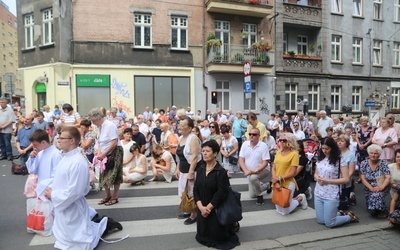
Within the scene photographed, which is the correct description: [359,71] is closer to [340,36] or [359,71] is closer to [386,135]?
[340,36]

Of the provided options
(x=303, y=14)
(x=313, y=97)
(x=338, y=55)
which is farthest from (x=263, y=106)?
(x=338, y=55)

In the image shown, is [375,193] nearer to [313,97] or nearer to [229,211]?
[229,211]

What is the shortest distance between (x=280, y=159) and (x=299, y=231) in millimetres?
1353

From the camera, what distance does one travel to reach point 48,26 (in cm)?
1862

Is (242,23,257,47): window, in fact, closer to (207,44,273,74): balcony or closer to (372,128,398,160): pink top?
(207,44,273,74): balcony

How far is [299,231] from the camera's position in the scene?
482cm

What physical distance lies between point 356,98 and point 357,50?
3.96 metres

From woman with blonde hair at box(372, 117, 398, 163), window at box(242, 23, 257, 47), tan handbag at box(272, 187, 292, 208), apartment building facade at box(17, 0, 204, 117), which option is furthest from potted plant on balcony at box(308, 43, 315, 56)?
tan handbag at box(272, 187, 292, 208)

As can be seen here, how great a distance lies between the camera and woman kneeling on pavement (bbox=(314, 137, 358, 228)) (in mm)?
4910

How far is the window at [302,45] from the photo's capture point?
23.4m

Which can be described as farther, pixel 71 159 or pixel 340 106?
pixel 340 106

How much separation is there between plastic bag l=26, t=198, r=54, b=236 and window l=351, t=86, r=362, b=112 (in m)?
24.8

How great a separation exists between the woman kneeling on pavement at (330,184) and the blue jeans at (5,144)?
10884mm

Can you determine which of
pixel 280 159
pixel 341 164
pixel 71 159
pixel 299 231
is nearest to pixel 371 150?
pixel 341 164
